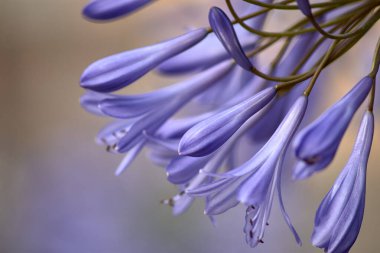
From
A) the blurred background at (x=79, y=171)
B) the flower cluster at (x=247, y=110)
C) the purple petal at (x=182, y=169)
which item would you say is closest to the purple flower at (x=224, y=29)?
the flower cluster at (x=247, y=110)

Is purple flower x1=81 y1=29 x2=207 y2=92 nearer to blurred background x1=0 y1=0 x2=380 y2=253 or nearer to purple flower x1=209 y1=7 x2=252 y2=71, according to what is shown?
purple flower x1=209 y1=7 x2=252 y2=71

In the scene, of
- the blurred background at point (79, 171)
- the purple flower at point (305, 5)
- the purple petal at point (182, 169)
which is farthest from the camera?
the blurred background at point (79, 171)

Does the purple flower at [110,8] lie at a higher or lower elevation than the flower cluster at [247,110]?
higher

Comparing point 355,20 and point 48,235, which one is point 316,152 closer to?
point 355,20

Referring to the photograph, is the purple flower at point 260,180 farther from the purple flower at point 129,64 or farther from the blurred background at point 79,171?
the blurred background at point 79,171

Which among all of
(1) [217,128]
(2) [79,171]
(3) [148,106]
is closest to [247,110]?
(1) [217,128]

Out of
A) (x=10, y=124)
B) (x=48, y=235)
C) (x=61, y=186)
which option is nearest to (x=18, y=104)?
(x=10, y=124)

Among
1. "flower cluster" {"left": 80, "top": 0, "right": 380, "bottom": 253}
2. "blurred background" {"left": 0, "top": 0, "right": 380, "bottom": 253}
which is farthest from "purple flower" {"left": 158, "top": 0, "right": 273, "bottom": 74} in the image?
"blurred background" {"left": 0, "top": 0, "right": 380, "bottom": 253}
